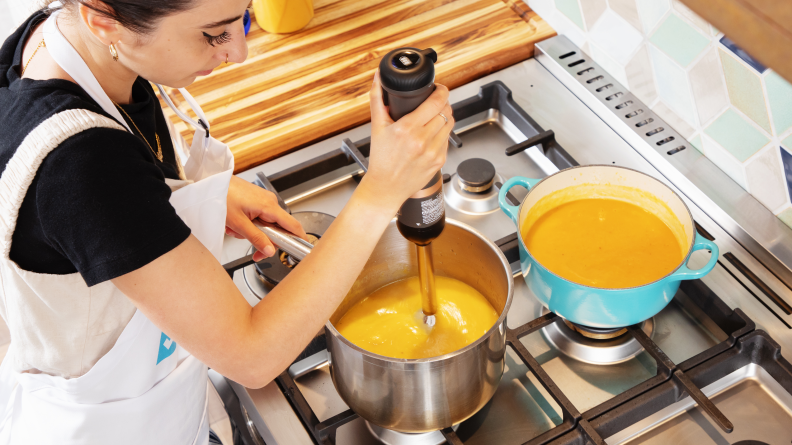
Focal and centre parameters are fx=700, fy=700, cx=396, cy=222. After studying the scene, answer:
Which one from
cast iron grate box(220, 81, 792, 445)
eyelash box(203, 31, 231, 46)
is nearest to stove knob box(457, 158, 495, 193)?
cast iron grate box(220, 81, 792, 445)

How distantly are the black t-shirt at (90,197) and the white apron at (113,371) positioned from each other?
0.02 meters

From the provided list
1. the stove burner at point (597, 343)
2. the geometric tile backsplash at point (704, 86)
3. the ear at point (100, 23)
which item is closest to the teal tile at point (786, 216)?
the geometric tile backsplash at point (704, 86)

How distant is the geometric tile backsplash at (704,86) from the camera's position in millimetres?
891

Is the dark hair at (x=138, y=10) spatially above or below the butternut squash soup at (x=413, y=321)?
above

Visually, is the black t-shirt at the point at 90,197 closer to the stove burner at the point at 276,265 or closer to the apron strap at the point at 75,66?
the apron strap at the point at 75,66

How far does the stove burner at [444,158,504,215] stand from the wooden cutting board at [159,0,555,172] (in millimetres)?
215

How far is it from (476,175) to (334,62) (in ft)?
1.27

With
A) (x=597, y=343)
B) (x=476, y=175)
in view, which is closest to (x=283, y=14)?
(x=476, y=175)

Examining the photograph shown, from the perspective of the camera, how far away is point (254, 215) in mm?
910

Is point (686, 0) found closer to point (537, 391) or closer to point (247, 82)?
point (537, 391)

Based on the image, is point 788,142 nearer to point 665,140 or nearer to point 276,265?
point 665,140

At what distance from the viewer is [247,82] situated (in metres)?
1.24

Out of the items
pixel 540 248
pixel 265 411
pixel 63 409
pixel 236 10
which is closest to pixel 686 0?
pixel 236 10

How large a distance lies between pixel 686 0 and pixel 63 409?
79 centimetres
